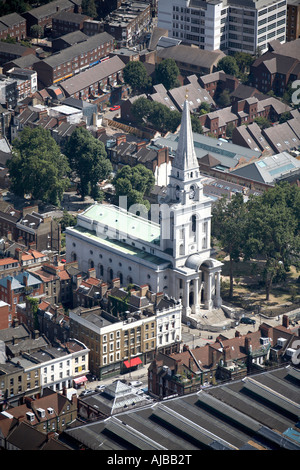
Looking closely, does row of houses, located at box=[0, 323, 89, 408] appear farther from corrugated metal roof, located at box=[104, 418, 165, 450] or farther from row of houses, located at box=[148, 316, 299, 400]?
corrugated metal roof, located at box=[104, 418, 165, 450]

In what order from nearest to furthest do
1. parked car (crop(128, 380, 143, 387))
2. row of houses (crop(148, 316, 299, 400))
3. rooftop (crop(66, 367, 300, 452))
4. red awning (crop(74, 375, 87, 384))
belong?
rooftop (crop(66, 367, 300, 452))
row of houses (crop(148, 316, 299, 400))
parked car (crop(128, 380, 143, 387))
red awning (crop(74, 375, 87, 384))

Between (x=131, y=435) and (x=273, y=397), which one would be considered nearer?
(x=131, y=435)

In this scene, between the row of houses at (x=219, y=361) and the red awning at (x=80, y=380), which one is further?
the red awning at (x=80, y=380)

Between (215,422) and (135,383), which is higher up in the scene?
(215,422)

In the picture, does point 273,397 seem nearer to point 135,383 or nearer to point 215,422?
point 215,422

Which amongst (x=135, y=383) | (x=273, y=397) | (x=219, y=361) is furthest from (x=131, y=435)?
(x=135, y=383)

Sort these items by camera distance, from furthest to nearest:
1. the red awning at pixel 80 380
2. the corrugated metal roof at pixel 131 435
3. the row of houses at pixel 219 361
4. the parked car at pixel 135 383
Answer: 1. the red awning at pixel 80 380
2. the parked car at pixel 135 383
3. the row of houses at pixel 219 361
4. the corrugated metal roof at pixel 131 435

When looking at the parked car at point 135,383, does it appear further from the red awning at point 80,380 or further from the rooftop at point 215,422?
the rooftop at point 215,422

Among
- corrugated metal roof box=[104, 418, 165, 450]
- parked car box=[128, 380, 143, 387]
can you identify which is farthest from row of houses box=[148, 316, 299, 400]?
corrugated metal roof box=[104, 418, 165, 450]

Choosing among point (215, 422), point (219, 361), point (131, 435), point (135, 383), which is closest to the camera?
point (131, 435)

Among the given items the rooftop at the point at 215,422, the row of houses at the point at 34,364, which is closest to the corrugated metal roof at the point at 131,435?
the rooftop at the point at 215,422
